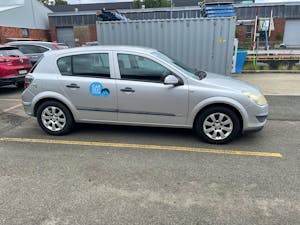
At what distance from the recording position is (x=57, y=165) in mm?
3715

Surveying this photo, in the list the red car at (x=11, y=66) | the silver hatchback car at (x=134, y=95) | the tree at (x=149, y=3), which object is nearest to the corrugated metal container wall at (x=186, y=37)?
the red car at (x=11, y=66)

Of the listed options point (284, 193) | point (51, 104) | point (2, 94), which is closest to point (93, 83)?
point (51, 104)

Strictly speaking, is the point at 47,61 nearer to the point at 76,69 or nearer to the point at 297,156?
the point at 76,69

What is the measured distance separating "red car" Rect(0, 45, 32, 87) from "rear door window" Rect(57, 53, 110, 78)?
15.7 feet

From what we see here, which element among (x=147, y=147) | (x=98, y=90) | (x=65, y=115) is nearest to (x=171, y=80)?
(x=147, y=147)

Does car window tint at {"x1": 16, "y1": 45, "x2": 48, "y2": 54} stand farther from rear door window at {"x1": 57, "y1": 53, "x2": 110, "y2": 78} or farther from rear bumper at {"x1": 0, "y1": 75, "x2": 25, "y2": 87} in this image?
rear door window at {"x1": 57, "y1": 53, "x2": 110, "y2": 78}

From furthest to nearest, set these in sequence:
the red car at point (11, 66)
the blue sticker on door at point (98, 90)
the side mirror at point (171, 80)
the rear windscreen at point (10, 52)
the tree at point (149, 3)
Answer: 1. the tree at point (149, 3)
2. the rear windscreen at point (10, 52)
3. the red car at point (11, 66)
4. the blue sticker on door at point (98, 90)
5. the side mirror at point (171, 80)

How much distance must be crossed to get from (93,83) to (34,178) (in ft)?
6.01

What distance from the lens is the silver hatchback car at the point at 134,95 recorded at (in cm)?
414

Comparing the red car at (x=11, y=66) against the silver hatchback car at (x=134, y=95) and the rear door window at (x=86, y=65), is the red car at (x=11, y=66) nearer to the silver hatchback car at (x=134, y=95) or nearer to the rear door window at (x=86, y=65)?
the silver hatchback car at (x=134, y=95)

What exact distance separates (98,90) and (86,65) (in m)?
0.53

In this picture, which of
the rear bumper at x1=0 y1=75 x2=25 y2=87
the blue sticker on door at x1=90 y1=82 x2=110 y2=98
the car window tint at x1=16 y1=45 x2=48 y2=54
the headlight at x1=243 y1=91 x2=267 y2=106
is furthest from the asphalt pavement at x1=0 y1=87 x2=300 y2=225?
the car window tint at x1=16 y1=45 x2=48 y2=54

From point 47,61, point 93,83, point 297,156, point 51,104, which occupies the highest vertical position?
point 47,61

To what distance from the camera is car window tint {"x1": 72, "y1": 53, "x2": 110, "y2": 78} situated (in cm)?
444
